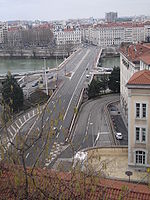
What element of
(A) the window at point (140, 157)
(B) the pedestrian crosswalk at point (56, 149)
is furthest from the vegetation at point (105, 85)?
(A) the window at point (140, 157)

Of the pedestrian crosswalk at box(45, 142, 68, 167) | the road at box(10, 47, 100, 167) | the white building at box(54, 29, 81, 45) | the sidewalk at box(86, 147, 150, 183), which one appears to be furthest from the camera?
the white building at box(54, 29, 81, 45)

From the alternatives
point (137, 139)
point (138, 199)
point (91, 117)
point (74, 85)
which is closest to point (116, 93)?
point (74, 85)

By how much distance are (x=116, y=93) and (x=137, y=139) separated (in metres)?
12.2

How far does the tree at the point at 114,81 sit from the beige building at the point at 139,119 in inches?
454

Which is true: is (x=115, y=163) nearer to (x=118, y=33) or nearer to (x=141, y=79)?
(x=141, y=79)

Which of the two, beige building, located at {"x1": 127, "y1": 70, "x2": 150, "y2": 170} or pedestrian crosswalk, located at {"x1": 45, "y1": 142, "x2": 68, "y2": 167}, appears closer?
beige building, located at {"x1": 127, "y1": 70, "x2": 150, "y2": 170}

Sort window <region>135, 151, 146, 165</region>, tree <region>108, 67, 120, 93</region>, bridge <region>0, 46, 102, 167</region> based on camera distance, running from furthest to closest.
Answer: tree <region>108, 67, 120, 93</region> → bridge <region>0, 46, 102, 167</region> → window <region>135, 151, 146, 165</region>

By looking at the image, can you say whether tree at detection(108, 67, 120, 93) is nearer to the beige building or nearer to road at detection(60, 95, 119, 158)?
road at detection(60, 95, 119, 158)

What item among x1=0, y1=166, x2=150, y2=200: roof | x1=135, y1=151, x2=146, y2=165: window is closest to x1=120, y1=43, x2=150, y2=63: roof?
x1=135, y1=151, x2=146, y2=165: window

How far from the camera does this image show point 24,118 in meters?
17.2

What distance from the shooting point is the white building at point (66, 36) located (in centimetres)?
6412

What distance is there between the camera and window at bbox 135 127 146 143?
9227mm

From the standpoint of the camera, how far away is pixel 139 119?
9.16 m

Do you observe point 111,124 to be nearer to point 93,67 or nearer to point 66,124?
point 66,124
